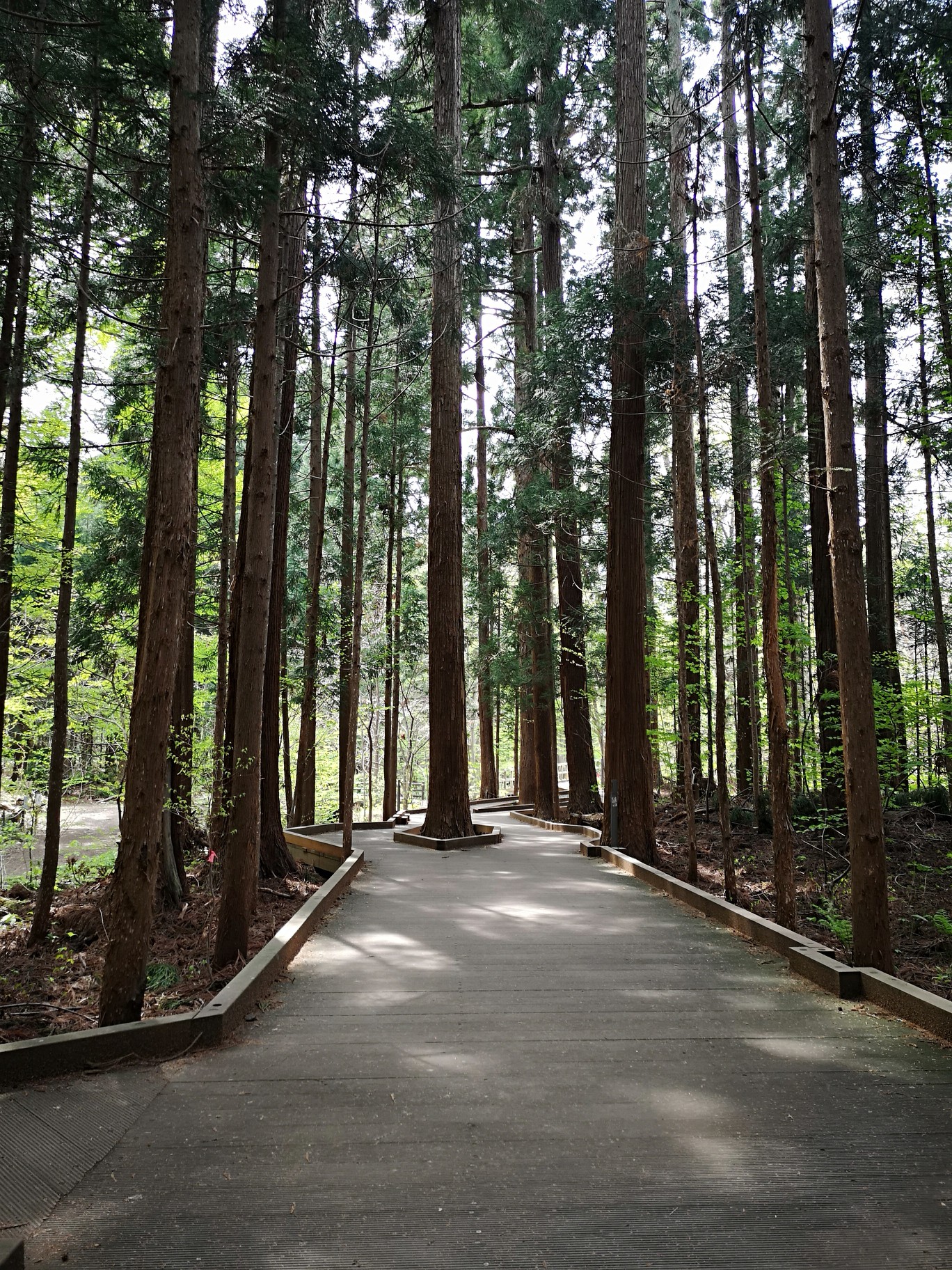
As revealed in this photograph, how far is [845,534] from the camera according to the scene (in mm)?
5730

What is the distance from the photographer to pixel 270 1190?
2861 mm

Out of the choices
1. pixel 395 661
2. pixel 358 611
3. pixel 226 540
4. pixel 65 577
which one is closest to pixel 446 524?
pixel 358 611

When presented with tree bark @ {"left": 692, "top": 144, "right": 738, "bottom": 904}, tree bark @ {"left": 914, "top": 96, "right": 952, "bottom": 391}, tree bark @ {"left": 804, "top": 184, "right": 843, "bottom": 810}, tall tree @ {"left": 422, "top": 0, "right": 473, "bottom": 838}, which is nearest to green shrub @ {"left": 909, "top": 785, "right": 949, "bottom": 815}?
tree bark @ {"left": 804, "top": 184, "right": 843, "bottom": 810}

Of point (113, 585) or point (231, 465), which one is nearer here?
point (231, 465)

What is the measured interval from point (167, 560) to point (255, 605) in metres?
1.74

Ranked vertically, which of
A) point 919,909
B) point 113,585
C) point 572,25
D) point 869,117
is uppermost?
point 572,25

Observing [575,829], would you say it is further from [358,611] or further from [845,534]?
[845,534]

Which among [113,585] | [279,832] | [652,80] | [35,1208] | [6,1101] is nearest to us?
[35,1208]

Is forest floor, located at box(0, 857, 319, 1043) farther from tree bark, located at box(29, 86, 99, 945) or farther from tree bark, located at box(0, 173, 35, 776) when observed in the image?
tree bark, located at box(0, 173, 35, 776)

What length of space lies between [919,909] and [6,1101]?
30.9ft

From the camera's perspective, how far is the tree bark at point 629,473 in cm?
1145

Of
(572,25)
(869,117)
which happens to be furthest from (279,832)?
(572,25)

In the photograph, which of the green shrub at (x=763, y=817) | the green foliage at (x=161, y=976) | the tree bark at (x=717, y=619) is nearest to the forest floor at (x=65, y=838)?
the green foliage at (x=161, y=976)

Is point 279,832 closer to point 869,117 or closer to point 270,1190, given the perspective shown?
point 270,1190
